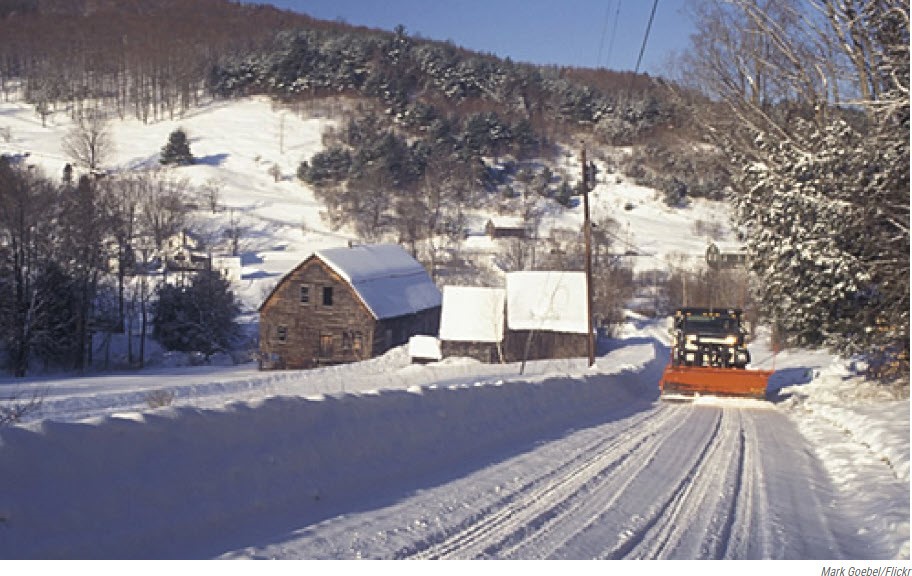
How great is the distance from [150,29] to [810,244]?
353ft

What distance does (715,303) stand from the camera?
53.2m

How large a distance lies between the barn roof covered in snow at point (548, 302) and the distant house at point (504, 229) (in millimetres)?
31482

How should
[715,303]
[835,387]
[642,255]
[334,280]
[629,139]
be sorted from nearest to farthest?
[835,387], [334,280], [715,303], [642,255], [629,139]

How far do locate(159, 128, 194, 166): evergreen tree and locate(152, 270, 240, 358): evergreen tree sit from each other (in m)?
50.2

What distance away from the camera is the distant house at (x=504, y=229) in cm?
7725

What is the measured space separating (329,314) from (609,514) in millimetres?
37970

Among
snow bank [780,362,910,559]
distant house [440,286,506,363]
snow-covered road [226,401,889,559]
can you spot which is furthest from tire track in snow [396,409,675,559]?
distant house [440,286,506,363]

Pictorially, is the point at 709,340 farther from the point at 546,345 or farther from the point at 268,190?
the point at 268,190

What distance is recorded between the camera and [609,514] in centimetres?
740

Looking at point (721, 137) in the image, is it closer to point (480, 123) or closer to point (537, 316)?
point (537, 316)

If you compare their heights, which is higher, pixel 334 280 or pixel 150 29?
pixel 150 29

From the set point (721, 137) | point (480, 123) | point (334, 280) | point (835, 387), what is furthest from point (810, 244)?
point (480, 123)

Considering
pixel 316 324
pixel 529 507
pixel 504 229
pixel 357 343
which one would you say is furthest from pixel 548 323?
pixel 504 229

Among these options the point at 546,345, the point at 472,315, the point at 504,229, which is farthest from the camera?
the point at 504,229
